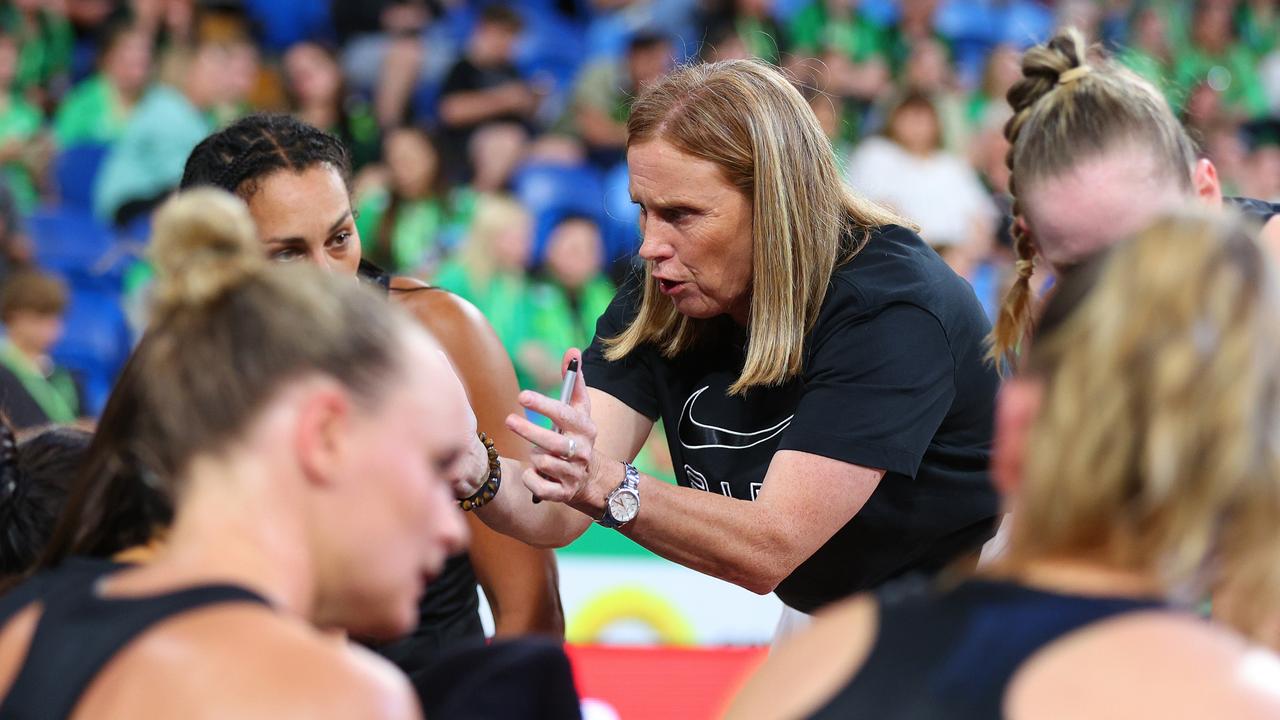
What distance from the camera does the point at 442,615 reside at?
282 cm

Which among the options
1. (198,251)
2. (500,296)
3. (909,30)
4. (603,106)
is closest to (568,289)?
(500,296)

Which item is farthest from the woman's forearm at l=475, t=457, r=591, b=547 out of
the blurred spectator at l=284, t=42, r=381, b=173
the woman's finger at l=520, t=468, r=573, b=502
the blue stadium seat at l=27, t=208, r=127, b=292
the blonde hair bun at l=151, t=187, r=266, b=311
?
the blurred spectator at l=284, t=42, r=381, b=173

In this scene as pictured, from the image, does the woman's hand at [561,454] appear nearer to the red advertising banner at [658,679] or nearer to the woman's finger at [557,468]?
the woman's finger at [557,468]

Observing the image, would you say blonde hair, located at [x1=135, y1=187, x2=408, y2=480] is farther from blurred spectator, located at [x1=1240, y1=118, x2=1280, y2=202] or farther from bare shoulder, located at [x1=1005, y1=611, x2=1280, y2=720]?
blurred spectator, located at [x1=1240, y1=118, x2=1280, y2=202]

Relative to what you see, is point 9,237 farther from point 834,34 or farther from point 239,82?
point 834,34

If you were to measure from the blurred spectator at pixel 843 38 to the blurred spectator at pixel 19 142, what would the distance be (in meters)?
4.15

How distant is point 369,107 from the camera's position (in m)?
7.50

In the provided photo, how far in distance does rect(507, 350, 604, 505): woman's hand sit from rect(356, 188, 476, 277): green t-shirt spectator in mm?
4301

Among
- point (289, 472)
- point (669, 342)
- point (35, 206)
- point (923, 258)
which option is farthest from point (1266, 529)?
point (35, 206)

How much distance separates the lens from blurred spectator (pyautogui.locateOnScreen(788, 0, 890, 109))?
8.28 meters

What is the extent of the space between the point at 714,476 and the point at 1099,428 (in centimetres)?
152

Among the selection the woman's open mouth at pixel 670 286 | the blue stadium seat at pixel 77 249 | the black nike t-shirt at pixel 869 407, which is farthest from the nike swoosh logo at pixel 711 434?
the blue stadium seat at pixel 77 249

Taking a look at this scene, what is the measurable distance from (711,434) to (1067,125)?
0.89m

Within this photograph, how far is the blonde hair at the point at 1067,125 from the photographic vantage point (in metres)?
2.15
